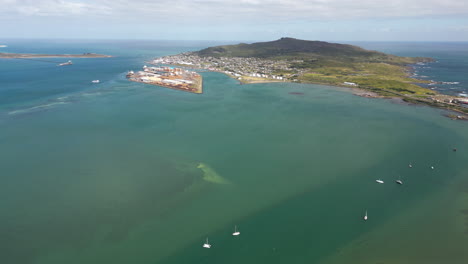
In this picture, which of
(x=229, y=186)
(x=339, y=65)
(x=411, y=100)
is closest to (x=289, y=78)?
(x=339, y=65)

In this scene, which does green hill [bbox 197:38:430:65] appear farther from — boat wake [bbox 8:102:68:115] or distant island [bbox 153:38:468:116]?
boat wake [bbox 8:102:68:115]

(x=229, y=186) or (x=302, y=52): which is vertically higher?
(x=302, y=52)

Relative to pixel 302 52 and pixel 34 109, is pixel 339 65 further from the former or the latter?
pixel 34 109

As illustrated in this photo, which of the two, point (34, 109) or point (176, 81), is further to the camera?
point (176, 81)

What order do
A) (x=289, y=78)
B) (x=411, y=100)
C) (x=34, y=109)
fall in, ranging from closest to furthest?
(x=34, y=109)
(x=411, y=100)
(x=289, y=78)

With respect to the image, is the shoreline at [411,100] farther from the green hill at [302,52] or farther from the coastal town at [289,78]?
the green hill at [302,52]

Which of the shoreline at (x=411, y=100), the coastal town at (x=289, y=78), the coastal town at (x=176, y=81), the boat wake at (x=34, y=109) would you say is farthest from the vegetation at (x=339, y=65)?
the boat wake at (x=34, y=109)
